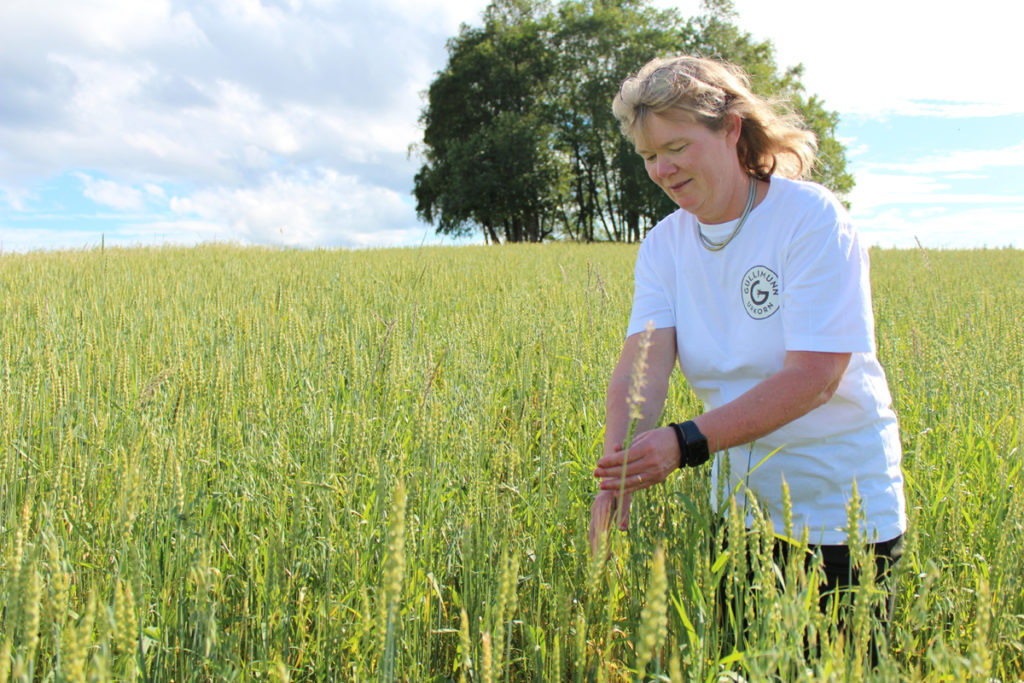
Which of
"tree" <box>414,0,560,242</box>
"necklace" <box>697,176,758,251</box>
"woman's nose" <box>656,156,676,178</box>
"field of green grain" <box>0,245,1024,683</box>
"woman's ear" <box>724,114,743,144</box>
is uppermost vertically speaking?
"tree" <box>414,0,560,242</box>

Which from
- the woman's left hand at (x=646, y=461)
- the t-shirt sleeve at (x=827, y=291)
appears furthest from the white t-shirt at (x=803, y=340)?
the woman's left hand at (x=646, y=461)

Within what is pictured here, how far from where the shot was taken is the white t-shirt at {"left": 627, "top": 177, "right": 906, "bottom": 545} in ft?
4.77

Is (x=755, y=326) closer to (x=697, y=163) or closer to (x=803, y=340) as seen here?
(x=803, y=340)

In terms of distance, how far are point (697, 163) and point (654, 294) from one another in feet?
1.31

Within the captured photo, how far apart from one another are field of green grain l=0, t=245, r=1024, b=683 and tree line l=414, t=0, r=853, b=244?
23106 mm

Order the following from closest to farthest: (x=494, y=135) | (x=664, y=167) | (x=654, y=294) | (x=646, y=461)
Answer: (x=646, y=461) < (x=664, y=167) < (x=654, y=294) < (x=494, y=135)

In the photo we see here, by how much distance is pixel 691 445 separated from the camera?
1.39 metres

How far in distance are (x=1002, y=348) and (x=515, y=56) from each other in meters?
27.4

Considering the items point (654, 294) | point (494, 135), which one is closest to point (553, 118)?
point (494, 135)

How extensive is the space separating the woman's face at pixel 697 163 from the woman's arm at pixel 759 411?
18.6 inches

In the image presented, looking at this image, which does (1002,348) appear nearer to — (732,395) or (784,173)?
(784,173)

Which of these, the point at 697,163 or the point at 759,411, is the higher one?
the point at 697,163

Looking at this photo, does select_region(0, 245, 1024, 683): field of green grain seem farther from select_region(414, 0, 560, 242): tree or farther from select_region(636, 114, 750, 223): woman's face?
select_region(414, 0, 560, 242): tree

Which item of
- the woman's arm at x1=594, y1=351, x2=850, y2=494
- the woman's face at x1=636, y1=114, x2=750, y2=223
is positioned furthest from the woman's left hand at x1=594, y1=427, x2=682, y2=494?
the woman's face at x1=636, y1=114, x2=750, y2=223
